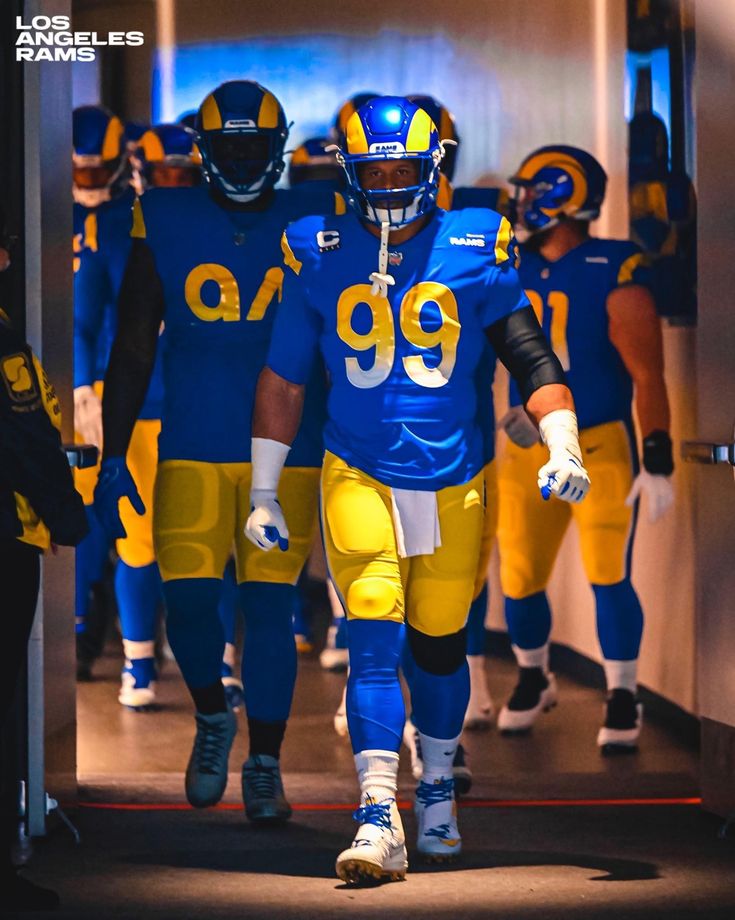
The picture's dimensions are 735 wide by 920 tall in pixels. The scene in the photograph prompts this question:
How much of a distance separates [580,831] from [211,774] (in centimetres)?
92

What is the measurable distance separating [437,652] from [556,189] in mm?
2046

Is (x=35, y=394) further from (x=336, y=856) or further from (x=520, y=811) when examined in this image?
(x=520, y=811)

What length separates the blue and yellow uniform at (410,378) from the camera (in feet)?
15.4

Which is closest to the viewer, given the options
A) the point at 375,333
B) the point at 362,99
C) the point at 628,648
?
the point at 375,333

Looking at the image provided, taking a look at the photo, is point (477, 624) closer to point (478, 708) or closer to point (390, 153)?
point (478, 708)

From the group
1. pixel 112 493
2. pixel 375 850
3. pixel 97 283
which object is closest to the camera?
Result: pixel 375 850

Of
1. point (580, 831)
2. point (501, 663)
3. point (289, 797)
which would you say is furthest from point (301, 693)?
point (580, 831)

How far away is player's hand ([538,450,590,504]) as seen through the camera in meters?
4.51

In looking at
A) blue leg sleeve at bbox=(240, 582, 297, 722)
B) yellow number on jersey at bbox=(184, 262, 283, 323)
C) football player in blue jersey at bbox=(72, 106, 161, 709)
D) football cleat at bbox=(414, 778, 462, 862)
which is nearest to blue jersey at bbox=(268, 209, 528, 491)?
yellow number on jersey at bbox=(184, 262, 283, 323)

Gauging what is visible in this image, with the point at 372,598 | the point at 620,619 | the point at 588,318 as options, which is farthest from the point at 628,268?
the point at 372,598

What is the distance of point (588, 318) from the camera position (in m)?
6.23

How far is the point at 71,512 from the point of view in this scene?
4332mm

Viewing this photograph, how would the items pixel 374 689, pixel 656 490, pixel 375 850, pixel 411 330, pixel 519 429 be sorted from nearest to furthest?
pixel 375 850
pixel 374 689
pixel 411 330
pixel 656 490
pixel 519 429

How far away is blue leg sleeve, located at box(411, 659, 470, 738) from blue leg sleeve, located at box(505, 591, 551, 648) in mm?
1626
